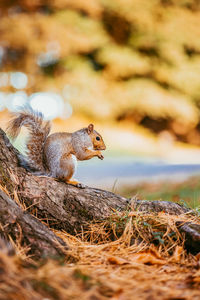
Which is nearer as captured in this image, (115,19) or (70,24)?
(70,24)

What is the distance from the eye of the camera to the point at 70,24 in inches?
311

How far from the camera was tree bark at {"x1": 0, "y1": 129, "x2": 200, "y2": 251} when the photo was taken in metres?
1.62

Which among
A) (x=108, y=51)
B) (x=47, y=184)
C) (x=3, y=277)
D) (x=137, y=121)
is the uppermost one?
(x=108, y=51)

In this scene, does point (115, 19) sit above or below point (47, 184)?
above

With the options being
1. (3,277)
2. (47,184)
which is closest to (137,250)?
(47,184)

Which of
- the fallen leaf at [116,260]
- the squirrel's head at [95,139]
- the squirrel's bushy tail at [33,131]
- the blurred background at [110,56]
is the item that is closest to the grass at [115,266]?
Result: the fallen leaf at [116,260]

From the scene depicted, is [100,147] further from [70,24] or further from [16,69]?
[16,69]

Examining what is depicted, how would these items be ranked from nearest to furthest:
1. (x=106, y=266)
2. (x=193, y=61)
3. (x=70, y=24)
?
(x=106, y=266) → (x=70, y=24) → (x=193, y=61)

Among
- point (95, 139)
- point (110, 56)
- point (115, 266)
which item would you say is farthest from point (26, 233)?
point (110, 56)

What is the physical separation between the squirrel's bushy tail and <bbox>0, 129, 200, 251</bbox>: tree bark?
72 millimetres

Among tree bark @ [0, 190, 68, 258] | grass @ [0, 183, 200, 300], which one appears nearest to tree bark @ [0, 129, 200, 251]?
grass @ [0, 183, 200, 300]

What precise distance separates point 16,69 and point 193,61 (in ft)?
14.6

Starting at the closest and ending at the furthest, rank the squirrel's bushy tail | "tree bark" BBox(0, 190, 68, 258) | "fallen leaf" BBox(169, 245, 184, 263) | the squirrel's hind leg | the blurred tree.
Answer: "tree bark" BBox(0, 190, 68, 258) → "fallen leaf" BBox(169, 245, 184, 263) → the squirrel's bushy tail → the squirrel's hind leg → the blurred tree

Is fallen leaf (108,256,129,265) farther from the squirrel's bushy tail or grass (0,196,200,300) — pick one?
the squirrel's bushy tail
